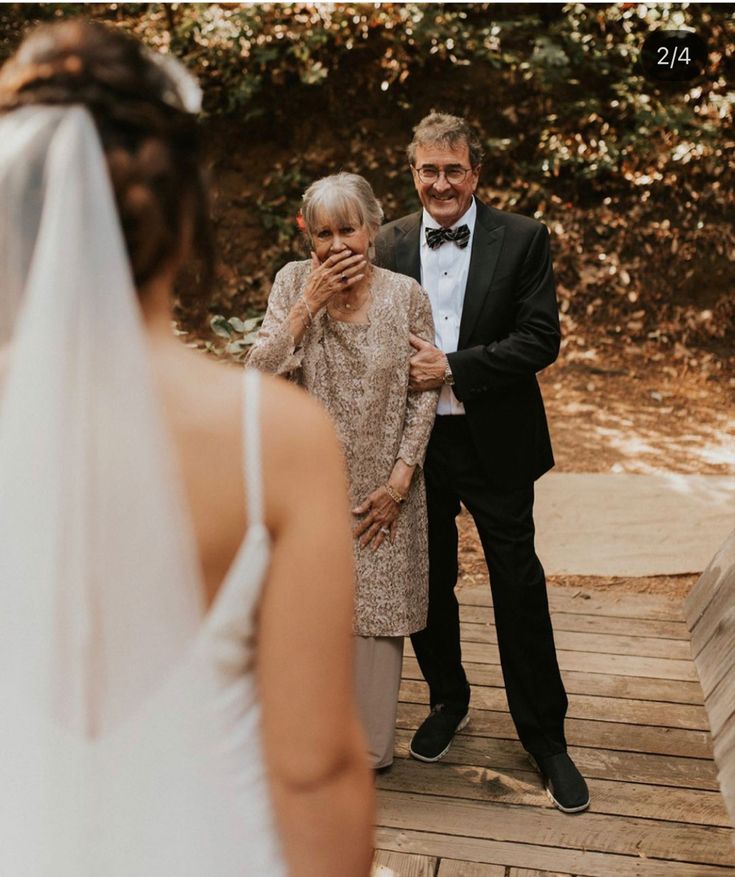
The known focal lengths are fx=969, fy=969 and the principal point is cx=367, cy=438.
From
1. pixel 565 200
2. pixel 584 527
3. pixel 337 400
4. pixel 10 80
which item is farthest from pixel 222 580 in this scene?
pixel 565 200

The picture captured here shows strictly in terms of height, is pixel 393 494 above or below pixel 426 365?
below

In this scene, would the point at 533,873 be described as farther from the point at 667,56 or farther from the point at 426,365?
the point at 667,56

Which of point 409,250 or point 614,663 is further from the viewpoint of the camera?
point 614,663

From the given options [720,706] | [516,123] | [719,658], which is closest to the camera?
[720,706]

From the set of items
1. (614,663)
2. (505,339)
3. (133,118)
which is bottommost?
(614,663)

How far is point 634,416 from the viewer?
22.1ft

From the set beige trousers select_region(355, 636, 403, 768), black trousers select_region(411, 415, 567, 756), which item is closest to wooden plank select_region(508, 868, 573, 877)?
black trousers select_region(411, 415, 567, 756)

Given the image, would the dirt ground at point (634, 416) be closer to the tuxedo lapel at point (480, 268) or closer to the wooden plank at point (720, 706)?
the wooden plank at point (720, 706)

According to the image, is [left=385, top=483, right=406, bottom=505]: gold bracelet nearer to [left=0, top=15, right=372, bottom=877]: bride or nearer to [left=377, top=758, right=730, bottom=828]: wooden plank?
[left=377, top=758, right=730, bottom=828]: wooden plank

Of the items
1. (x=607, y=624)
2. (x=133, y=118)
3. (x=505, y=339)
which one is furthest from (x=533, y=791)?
(x=133, y=118)

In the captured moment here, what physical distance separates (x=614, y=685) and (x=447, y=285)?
1.52 meters

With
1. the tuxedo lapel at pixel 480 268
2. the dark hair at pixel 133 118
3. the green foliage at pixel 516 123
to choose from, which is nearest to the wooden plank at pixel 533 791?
the tuxedo lapel at pixel 480 268

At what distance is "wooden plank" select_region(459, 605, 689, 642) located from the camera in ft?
12.2

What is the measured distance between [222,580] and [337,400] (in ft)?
5.48
